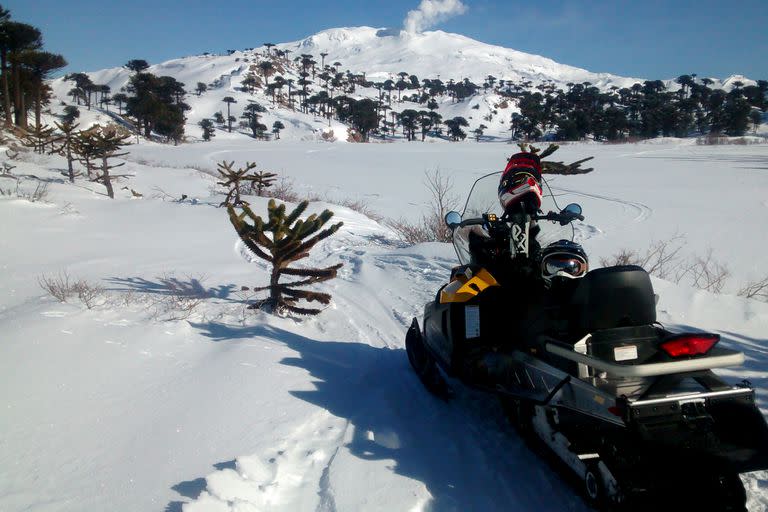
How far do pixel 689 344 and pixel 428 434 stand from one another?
66.8 inches

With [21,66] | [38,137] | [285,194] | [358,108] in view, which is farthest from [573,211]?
[358,108]

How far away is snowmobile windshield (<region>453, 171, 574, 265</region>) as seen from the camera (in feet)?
14.1

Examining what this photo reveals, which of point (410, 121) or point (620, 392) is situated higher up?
point (410, 121)

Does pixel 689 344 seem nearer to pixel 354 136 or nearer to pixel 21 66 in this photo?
pixel 21 66

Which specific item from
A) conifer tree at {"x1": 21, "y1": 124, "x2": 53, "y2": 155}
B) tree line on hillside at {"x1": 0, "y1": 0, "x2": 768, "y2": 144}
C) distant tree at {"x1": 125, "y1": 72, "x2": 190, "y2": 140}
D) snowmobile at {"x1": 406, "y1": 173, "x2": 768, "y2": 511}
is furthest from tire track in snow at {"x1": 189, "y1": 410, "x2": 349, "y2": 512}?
distant tree at {"x1": 125, "y1": 72, "x2": 190, "y2": 140}

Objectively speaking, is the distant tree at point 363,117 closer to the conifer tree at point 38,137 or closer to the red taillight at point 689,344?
the conifer tree at point 38,137

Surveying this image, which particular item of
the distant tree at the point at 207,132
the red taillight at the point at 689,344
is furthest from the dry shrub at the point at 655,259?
the distant tree at the point at 207,132

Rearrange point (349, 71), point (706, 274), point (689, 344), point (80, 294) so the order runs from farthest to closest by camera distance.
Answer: point (349, 71)
point (706, 274)
point (80, 294)
point (689, 344)

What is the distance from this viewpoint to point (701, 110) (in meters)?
53.2

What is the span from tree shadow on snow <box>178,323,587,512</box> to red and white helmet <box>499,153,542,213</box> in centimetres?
154

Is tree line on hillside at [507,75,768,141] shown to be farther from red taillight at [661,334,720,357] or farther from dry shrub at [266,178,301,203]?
red taillight at [661,334,720,357]

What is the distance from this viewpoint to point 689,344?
2.28m

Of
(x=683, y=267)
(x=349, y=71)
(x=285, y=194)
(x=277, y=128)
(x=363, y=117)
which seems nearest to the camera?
(x=683, y=267)

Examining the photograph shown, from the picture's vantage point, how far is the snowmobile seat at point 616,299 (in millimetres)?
2492
